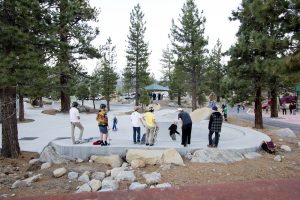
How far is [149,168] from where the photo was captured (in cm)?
1267

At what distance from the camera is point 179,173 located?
38.5 ft

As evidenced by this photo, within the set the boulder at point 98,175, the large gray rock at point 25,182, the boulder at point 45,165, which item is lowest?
the large gray rock at point 25,182

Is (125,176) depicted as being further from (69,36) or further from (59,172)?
(69,36)

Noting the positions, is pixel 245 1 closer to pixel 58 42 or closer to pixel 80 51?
pixel 58 42

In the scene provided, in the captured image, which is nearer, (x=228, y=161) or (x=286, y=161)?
(x=228, y=161)

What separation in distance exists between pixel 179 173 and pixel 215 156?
2001 millimetres

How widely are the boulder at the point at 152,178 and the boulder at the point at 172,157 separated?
1294mm

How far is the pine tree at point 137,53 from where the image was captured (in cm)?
4603

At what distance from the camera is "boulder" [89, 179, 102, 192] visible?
34.7 ft

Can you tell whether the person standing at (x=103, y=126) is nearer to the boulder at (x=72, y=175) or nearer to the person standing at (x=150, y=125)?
the person standing at (x=150, y=125)

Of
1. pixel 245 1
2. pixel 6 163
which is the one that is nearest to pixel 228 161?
pixel 6 163

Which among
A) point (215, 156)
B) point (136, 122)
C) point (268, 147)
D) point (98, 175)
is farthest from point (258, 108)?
point (98, 175)

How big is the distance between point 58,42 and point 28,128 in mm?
12506

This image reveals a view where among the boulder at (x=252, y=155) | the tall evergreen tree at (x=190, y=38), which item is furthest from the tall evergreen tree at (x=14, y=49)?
the tall evergreen tree at (x=190, y=38)
